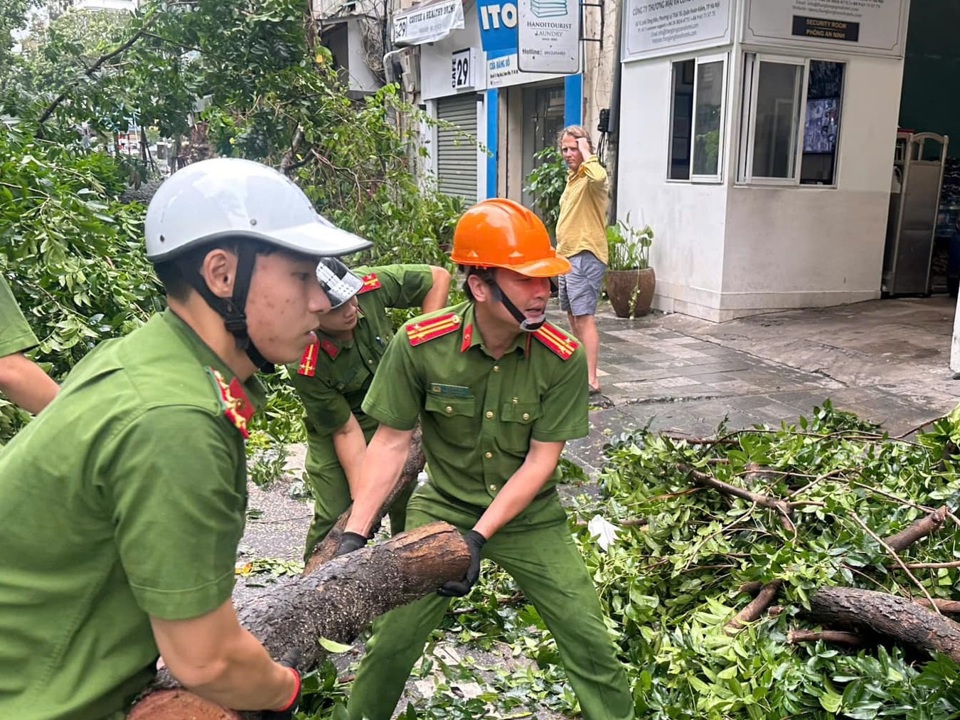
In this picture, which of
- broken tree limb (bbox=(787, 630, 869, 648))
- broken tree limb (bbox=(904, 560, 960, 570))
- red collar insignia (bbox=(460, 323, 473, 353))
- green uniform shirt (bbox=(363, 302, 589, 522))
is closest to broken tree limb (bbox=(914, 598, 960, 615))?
broken tree limb (bbox=(904, 560, 960, 570))

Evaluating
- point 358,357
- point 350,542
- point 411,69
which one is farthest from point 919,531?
point 411,69

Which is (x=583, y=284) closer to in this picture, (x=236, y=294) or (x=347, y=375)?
(x=347, y=375)

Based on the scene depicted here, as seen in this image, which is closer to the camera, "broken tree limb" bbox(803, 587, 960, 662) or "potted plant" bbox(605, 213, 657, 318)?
"broken tree limb" bbox(803, 587, 960, 662)

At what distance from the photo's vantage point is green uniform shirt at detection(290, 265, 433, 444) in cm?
354

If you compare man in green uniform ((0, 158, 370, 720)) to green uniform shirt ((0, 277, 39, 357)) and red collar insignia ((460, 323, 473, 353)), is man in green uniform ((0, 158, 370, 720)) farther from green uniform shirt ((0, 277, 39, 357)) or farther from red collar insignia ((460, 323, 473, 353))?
green uniform shirt ((0, 277, 39, 357))

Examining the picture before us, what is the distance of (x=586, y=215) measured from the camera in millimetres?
7199

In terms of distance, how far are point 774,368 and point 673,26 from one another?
4.25 metres

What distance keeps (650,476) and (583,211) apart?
132 inches

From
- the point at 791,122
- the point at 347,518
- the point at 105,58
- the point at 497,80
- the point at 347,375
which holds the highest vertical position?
the point at 497,80

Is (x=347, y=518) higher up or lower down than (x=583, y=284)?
lower down

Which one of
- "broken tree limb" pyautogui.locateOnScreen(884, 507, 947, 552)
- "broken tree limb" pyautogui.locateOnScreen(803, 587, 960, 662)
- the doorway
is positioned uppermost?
the doorway

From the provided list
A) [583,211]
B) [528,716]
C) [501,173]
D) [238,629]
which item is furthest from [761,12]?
[238,629]

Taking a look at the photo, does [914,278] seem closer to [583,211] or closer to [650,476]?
[583,211]

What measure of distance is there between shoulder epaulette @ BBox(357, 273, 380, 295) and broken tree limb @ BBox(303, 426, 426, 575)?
652 millimetres
